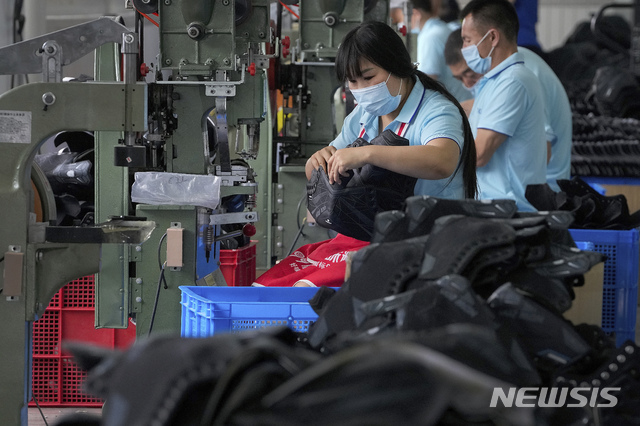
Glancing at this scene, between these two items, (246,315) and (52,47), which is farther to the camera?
(52,47)

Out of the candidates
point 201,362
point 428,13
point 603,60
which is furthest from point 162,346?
point 603,60

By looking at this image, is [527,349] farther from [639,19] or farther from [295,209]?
[639,19]

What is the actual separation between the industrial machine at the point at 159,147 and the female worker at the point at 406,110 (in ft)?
1.98

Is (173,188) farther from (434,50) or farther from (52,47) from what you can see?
(434,50)

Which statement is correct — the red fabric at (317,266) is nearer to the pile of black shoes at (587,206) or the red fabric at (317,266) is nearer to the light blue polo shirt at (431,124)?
the light blue polo shirt at (431,124)

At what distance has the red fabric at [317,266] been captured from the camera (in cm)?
241

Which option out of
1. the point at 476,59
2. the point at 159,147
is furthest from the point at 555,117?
the point at 159,147

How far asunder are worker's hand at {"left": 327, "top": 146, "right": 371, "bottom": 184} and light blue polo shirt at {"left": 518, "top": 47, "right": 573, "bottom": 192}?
1960 mm

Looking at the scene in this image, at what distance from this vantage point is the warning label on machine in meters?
2.11

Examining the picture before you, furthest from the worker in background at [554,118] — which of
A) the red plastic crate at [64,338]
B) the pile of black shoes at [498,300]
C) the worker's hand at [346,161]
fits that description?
the pile of black shoes at [498,300]

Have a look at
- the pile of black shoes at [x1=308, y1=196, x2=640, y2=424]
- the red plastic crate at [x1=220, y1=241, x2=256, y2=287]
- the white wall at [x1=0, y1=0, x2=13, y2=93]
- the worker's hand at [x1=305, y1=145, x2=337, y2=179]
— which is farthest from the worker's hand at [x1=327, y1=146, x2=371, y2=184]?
the white wall at [x1=0, y1=0, x2=13, y2=93]

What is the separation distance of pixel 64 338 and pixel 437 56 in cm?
317

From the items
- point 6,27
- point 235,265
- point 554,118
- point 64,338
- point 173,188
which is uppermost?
point 6,27

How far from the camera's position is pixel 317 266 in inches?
105
